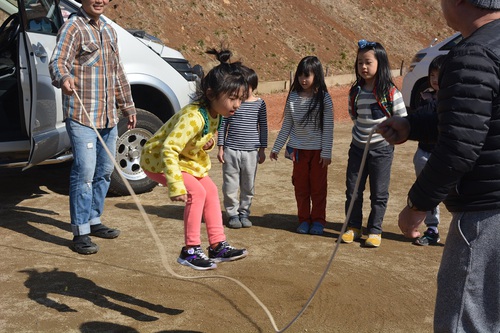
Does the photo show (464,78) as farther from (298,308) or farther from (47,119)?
(47,119)

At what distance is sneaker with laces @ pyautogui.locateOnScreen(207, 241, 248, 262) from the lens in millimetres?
5160

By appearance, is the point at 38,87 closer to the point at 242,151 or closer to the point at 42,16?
the point at 42,16

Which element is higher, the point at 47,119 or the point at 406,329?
the point at 47,119

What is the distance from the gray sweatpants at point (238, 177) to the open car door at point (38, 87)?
5.25 feet

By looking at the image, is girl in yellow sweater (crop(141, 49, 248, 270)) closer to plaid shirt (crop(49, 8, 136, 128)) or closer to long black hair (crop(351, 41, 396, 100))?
plaid shirt (crop(49, 8, 136, 128))

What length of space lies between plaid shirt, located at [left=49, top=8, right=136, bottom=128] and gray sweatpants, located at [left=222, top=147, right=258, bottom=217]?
1.21 m

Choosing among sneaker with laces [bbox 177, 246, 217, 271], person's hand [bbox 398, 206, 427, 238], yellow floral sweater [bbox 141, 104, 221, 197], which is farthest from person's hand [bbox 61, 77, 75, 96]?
person's hand [bbox 398, 206, 427, 238]

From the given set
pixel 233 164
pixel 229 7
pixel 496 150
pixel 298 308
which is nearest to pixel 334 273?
pixel 298 308

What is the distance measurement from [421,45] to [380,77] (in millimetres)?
23688

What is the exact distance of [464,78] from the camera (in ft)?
9.64

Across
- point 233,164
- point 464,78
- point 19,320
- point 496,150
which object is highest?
point 464,78

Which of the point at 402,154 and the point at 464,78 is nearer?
the point at 464,78

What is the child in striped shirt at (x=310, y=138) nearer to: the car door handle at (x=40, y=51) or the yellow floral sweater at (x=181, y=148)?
the yellow floral sweater at (x=181, y=148)

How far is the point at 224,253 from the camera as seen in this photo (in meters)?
5.18
